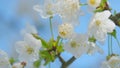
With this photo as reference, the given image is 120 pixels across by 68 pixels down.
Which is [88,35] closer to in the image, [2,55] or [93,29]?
[93,29]

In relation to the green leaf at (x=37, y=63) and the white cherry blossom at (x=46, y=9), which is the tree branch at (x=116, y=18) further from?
the green leaf at (x=37, y=63)

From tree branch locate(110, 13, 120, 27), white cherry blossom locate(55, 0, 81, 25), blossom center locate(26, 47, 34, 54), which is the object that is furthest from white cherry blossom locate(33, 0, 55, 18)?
tree branch locate(110, 13, 120, 27)

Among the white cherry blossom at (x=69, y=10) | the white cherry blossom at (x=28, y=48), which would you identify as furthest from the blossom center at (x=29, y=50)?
the white cherry blossom at (x=69, y=10)

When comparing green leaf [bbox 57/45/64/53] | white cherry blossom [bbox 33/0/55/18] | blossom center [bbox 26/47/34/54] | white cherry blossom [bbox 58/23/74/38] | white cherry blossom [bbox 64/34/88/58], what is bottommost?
white cherry blossom [bbox 64/34/88/58]

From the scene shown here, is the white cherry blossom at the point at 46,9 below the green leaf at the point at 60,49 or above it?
above

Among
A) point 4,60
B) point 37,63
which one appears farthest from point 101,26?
point 4,60

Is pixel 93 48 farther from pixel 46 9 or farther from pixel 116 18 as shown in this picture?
pixel 46 9

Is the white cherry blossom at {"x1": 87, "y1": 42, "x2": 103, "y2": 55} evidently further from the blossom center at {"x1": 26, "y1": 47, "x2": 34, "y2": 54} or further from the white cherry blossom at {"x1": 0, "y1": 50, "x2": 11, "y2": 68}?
the white cherry blossom at {"x1": 0, "y1": 50, "x2": 11, "y2": 68}

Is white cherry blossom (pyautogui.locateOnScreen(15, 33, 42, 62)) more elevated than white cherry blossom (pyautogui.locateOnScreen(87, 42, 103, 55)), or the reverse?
white cherry blossom (pyautogui.locateOnScreen(15, 33, 42, 62))
